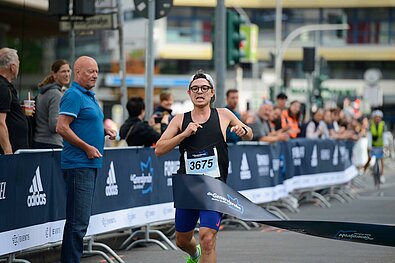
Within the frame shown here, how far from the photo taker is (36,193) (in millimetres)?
10852

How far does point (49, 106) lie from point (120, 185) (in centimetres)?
159

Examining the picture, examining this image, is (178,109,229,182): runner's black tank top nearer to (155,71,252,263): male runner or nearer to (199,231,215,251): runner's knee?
(155,71,252,263): male runner

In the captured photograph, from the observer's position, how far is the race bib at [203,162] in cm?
954

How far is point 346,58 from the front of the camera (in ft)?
325

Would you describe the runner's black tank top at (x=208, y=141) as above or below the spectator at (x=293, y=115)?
above

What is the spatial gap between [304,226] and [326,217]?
1058 centimetres

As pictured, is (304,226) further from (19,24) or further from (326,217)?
(19,24)

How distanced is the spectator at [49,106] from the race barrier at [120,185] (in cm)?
73

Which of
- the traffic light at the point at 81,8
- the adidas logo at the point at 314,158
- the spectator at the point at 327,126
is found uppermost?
the traffic light at the point at 81,8

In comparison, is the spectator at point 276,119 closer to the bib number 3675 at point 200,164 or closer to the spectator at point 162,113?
the spectator at point 162,113

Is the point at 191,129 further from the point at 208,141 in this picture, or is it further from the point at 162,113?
the point at 162,113

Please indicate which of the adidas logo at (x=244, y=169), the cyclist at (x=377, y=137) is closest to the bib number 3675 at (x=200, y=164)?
the adidas logo at (x=244, y=169)

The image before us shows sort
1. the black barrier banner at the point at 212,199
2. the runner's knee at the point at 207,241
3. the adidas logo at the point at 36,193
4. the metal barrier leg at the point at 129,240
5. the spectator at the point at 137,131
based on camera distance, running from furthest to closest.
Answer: the spectator at the point at 137,131
the metal barrier leg at the point at 129,240
the adidas logo at the point at 36,193
the black barrier banner at the point at 212,199
the runner's knee at the point at 207,241

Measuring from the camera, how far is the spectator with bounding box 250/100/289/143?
62.4ft
